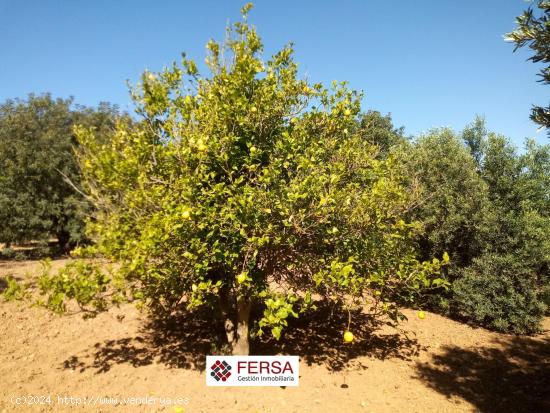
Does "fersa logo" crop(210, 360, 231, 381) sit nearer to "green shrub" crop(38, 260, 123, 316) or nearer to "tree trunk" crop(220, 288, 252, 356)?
"tree trunk" crop(220, 288, 252, 356)

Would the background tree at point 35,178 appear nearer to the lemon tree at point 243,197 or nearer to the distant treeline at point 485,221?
the distant treeline at point 485,221

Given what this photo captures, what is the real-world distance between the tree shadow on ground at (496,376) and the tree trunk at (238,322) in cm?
403

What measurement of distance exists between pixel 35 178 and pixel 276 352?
21127mm

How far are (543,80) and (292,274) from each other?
4967 mm

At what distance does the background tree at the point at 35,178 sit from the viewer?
69.9ft

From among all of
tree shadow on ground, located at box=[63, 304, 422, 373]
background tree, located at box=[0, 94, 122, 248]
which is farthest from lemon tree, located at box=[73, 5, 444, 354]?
background tree, located at box=[0, 94, 122, 248]

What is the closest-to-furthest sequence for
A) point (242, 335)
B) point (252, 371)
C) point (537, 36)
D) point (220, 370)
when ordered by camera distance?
point (537, 36)
point (220, 370)
point (252, 371)
point (242, 335)

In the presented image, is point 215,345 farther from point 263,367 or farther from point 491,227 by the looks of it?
point 491,227

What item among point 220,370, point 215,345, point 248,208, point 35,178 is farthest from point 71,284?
point 35,178

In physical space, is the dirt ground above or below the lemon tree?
below

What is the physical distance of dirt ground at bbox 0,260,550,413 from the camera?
6.39m

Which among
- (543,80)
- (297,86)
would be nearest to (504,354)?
(543,80)

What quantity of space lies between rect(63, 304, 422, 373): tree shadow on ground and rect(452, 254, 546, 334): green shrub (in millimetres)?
3309

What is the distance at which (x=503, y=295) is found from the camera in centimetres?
1134
